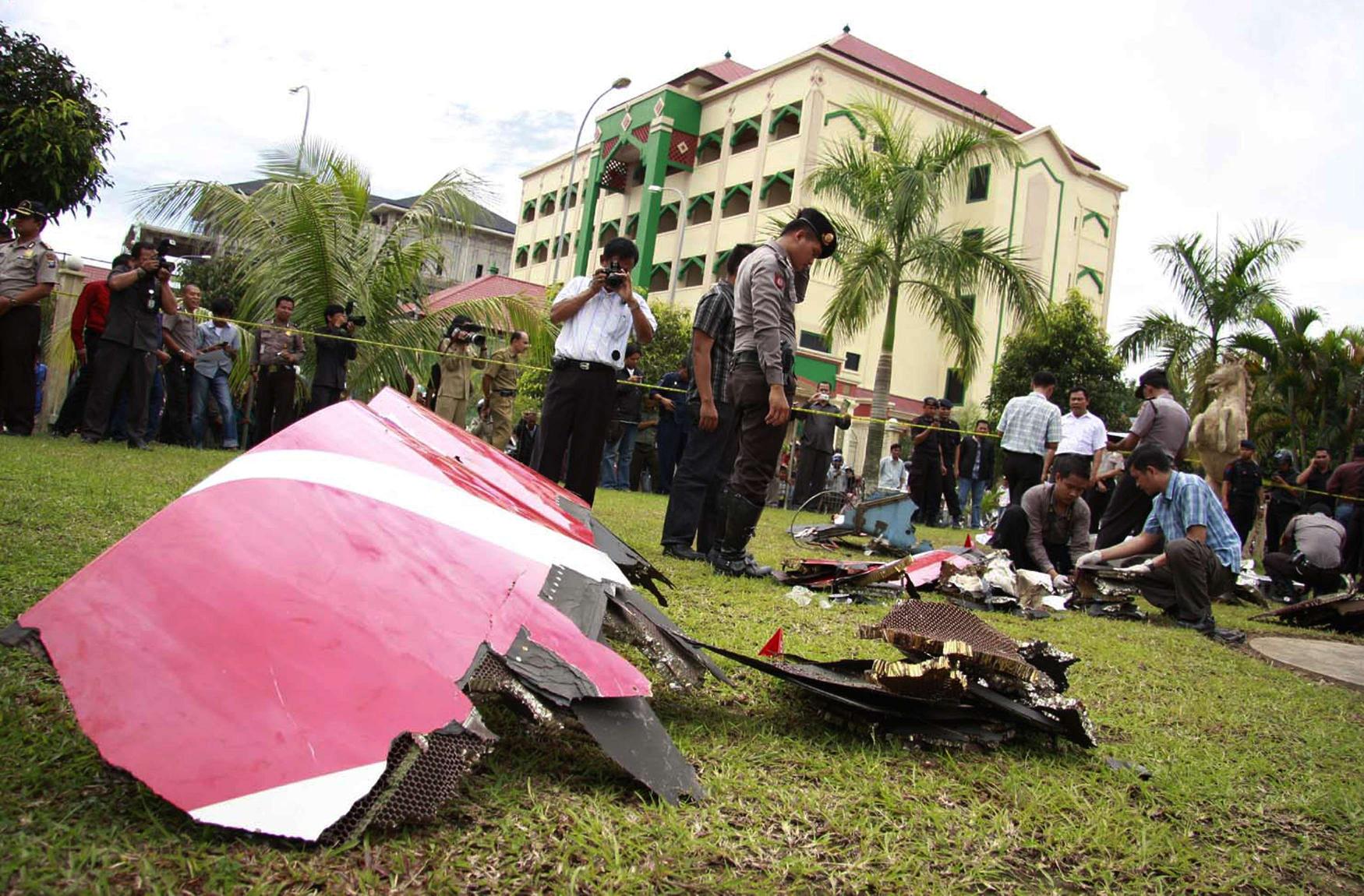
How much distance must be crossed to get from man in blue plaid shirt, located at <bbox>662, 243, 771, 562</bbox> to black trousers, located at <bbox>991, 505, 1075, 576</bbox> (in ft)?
7.24

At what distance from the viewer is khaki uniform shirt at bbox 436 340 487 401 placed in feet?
37.3

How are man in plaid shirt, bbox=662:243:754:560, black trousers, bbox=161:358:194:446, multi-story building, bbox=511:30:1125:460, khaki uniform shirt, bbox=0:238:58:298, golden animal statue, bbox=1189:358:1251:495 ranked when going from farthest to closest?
1. multi-story building, bbox=511:30:1125:460
2. black trousers, bbox=161:358:194:446
3. golden animal statue, bbox=1189:358:1251:495
4. khaki uniform shirt, bbox=0:238:58:298
5. man in plaid shirt, bbox=662:243:754:560

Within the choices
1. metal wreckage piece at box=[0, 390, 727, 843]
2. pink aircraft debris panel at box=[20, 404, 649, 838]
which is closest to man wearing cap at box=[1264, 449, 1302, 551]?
metal wreckage piece at box=[0, 390, 727, 843]

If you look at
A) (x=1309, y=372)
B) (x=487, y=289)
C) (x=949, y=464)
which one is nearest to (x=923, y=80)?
(x=487, y=289)

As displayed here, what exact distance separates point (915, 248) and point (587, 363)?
12.8 metres

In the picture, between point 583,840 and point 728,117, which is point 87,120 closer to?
point 583,840

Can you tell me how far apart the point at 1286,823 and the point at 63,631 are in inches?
107

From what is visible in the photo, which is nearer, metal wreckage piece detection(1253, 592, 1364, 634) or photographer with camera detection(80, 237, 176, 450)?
metal wreckage piece detection(1253, 592, 1364, 634)

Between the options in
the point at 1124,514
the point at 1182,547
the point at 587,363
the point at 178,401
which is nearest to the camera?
the point at 587,363

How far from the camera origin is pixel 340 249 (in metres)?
13.2

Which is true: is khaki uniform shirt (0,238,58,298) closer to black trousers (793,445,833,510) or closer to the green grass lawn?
the green grass lawn

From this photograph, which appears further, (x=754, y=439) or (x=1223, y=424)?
(x=1223, y=424)

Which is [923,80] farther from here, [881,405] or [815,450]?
[815,450]

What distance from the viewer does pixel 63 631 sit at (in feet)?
5.72
